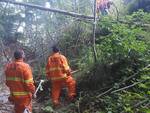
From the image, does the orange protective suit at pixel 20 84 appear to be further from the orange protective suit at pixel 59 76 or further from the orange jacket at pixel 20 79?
the orange protective suit at pixel 59 76

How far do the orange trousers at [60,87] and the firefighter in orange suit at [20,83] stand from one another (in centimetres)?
164

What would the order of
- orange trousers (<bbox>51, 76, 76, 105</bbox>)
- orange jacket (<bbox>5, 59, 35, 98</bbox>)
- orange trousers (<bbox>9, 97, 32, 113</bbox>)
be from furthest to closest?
orange trousers (<bbox>51, 76, 76, 105</bbox>), orange trousers (<bbox>9, 97, 32, 113</bbox>), orange jacket (<bbox>5, 59, 35, 98</bbox>)

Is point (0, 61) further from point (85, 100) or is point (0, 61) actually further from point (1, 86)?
point (85, 100)

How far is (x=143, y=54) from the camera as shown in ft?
33.1

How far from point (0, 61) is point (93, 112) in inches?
297

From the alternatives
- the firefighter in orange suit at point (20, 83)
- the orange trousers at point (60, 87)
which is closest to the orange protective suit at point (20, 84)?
the firefighter in orange suit at point (20, 83)

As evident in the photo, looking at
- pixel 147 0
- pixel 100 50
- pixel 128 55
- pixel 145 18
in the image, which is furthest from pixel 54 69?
pixel 147 0

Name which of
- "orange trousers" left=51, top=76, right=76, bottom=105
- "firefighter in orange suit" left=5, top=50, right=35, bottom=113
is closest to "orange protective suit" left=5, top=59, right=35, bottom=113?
"firefighter in orange suit" left=5, top=50, right=35, bottom=113

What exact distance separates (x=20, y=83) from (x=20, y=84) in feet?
0.08

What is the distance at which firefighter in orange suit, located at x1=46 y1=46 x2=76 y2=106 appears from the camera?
1052cm

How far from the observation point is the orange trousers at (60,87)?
10477 mm

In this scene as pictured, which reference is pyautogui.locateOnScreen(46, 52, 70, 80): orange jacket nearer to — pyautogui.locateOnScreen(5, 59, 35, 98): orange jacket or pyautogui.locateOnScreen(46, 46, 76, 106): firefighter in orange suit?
pyautogui.locateOnScreen(46, 46, 76, 106): firefighter in orange suit

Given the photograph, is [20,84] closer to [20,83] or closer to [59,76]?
[20,83]

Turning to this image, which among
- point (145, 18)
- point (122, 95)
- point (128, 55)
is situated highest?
point (145, 18)
